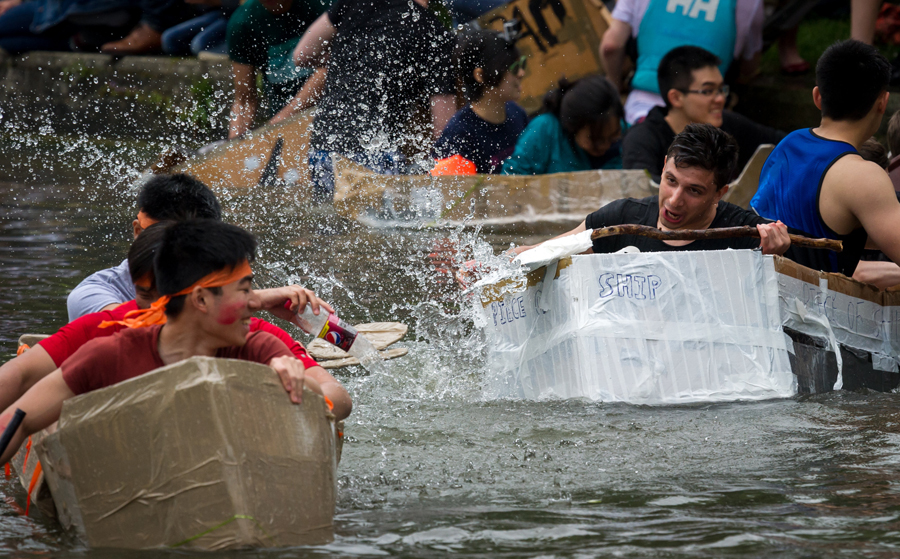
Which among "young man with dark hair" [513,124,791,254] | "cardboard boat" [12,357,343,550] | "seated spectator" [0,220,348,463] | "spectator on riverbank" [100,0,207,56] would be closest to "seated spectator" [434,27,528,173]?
"young man with dark hair" [513,124,791,254]

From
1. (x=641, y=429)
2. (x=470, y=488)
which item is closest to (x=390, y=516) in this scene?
(x=470, y=488)

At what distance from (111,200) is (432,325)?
14.8 ft

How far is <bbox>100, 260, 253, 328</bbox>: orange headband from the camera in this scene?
9.62ft

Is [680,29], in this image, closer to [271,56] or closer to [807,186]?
[271,56]

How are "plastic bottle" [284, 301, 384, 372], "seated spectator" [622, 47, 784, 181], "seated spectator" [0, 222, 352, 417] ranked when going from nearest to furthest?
1. "seated spectator" [0, 222, 352, 417]
2. "plastic bottle" [284, 301, 384, 372]
3. "seated spectator" [622, 47, 784, 181]

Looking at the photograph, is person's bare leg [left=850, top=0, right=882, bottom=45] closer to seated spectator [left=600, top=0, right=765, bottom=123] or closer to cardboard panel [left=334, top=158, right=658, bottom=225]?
seated spectator [left=600, top=0, right=765, bottom=123]

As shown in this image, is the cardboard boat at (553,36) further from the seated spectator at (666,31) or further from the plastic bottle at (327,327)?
the plastic bottle at (327,327)

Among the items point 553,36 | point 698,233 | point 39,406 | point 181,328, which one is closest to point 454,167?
point 553,36

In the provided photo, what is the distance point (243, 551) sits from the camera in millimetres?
2773

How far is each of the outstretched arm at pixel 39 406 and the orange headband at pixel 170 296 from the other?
0.89ft

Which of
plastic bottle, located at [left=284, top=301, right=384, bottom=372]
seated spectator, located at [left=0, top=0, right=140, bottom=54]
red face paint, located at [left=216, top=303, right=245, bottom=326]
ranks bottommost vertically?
plastic bottle, located at [left=284, top=301, right=384, bottom=372]

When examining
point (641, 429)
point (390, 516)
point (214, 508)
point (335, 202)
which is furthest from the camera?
point (335, 202)

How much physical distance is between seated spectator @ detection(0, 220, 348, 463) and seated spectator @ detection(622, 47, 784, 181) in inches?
196

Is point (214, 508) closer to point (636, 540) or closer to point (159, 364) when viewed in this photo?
point (159, 364)
